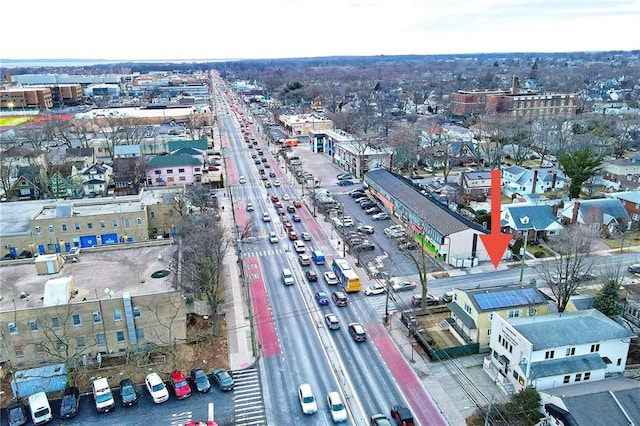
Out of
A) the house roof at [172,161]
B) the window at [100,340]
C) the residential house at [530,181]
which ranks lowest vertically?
the window at [100,340]

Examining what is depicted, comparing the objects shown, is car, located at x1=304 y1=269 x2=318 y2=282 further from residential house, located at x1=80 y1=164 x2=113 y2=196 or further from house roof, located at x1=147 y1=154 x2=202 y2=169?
residential house, located at x1=80 y1=164 x2=113 y2=196

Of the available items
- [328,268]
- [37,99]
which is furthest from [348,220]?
[37,99]

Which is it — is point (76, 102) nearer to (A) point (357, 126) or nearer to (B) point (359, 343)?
(A) point (357, 126)

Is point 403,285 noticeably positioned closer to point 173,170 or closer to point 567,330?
point 567,330

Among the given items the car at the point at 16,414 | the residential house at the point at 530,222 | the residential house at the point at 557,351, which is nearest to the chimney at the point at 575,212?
the residential house at the point at 530,222

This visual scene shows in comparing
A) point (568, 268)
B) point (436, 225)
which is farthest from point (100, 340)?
point (568, 268)

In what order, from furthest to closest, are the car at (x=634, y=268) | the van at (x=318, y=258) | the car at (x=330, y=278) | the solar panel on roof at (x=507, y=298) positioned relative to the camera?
the van at (x=318, y=258) → the car at (x=634, y=268) → the car at (x=330, y=278) → the solar panel on roof at (x=507, y=298)

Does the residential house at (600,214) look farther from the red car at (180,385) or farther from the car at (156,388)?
the car at (156,388)
